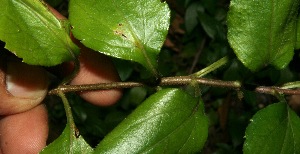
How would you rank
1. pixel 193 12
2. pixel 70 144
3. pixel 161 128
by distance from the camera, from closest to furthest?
pixel 161 128, pixel 70 144, pixel 193 12

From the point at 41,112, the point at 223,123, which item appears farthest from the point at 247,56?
the point at 223,123

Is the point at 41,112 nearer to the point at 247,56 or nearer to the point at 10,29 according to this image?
the point at 10,29

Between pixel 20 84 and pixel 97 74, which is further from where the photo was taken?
pixel 97 74

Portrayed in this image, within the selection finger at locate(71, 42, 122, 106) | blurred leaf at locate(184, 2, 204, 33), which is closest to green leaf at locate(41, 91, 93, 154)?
finger at locate(71, 42, 122, 106)

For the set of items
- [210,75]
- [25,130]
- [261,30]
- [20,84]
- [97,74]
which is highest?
[261,30]

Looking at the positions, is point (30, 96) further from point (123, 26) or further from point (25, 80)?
point (123, 26)

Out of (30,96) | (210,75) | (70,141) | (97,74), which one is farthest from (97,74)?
(210,75)
